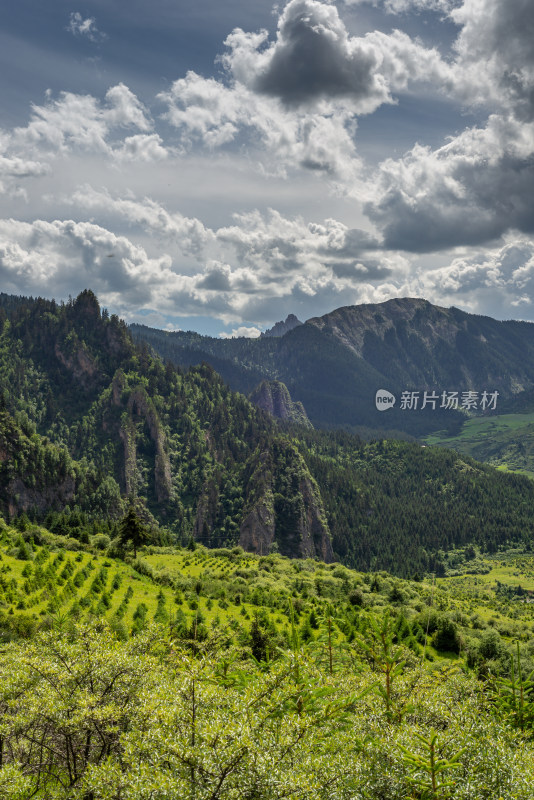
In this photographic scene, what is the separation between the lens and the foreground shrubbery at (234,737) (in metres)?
14.5

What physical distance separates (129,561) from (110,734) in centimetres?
6881

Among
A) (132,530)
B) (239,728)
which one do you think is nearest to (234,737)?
(239,728)

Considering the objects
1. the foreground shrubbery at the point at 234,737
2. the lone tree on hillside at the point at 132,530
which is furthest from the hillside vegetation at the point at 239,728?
the lone tree on hillside at the point at 132,530

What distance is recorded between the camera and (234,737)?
1478 centimetres

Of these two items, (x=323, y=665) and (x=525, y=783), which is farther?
(x=323, y=665)

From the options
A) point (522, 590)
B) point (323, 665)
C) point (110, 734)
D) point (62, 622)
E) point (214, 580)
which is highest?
point (110, 734)

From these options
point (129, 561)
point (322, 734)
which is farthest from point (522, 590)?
point (322, 734)

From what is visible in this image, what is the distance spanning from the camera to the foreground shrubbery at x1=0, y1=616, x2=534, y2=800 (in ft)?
47.4

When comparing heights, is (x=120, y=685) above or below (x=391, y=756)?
below

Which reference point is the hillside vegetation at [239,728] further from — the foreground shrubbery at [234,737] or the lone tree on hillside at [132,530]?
the lone tree on hillside at [132,530]

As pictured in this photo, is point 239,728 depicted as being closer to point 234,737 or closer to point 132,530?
point 234,737

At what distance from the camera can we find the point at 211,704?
18641 mm

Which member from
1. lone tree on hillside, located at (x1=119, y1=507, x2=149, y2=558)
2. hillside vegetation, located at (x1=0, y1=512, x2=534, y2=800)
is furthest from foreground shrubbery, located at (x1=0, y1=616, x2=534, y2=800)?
lone tree on hillside, located at (x1=119, y1=507, x2=149, y2=558)

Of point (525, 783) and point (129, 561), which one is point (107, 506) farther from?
point (525, 783)
